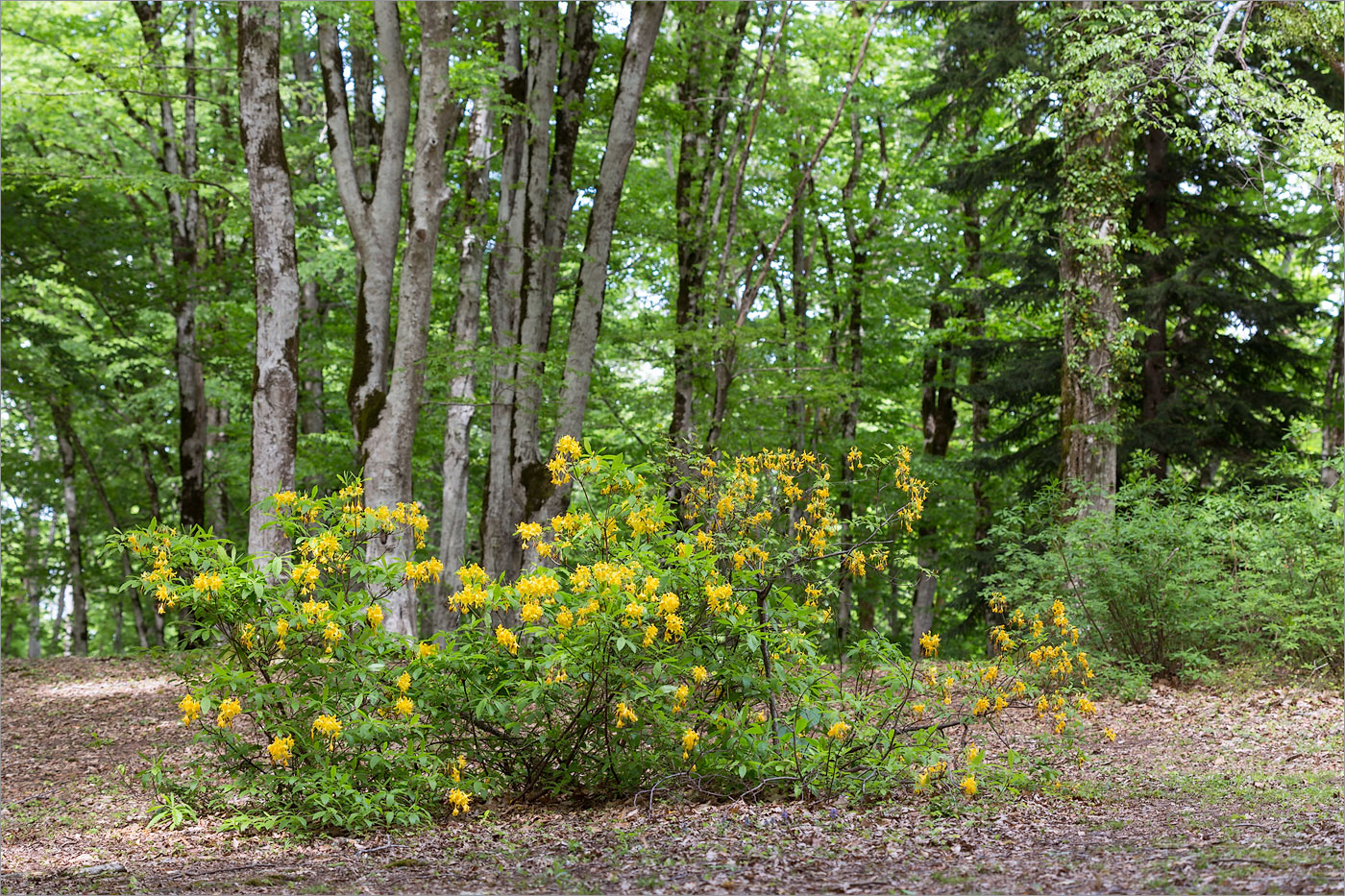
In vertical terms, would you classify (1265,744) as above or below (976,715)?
below

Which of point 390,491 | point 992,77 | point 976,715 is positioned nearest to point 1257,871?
point 976,715

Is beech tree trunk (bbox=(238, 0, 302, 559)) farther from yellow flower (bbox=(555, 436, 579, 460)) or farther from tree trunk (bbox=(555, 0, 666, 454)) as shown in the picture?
yellow flower (bbox=(555, 436, 579, 460))

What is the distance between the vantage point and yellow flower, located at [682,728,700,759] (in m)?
4.16

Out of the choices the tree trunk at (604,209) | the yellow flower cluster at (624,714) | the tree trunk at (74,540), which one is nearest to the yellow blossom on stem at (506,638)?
the yellow flower cluster at (624,714)

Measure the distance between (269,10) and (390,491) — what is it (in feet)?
13.2

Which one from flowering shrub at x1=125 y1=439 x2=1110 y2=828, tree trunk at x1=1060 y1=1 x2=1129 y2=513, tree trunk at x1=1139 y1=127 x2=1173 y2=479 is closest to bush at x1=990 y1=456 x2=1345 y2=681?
tree trunk at x1=1060 y1=1 x2=1129 y2=513

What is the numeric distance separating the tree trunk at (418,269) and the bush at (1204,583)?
203 inches

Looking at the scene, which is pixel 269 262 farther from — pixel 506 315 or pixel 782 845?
pixel 782 845

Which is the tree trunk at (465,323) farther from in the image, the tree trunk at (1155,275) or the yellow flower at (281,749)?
the tree trunk at (1155,275)

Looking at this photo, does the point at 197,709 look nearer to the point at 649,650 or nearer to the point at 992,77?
the point at 649,650

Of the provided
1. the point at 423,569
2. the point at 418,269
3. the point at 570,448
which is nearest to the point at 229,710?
the point at 423,569

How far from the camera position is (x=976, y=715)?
4488 millimetres

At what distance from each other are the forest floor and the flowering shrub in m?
0.20

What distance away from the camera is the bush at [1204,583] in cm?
806
